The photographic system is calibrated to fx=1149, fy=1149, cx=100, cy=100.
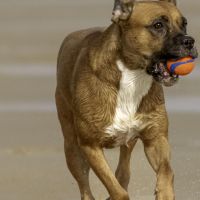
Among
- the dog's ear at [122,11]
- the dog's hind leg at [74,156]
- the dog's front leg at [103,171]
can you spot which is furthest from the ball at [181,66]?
the dog's hind leg at [74,156]

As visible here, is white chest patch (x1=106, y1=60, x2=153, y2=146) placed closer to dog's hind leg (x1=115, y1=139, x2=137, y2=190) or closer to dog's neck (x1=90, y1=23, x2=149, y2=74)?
dog's neck (x1=90, y1=23, x2=149, y2=74)

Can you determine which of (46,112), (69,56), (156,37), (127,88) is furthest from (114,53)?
(46,112)

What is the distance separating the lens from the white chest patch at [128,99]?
9.01m

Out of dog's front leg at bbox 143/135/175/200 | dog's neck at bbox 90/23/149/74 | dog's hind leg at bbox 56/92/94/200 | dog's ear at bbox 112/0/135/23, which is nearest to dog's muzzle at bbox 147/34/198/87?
dog's neck at bbox 90/23/149/74

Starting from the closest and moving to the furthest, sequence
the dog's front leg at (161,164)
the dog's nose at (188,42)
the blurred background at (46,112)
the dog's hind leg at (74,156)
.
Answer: the dog's nose at (188,42) → the dog's front leg at (161,164) → the dog's hind leg at (74,156) → the blurred background at (46,112)

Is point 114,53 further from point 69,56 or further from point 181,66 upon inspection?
point 69,56

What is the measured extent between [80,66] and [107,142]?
2.17ft

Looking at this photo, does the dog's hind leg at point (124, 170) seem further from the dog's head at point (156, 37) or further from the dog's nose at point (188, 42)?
the dog's nose at point (188, 42)

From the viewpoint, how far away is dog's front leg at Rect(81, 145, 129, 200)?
29.8 ft

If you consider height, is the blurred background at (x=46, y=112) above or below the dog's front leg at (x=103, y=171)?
below

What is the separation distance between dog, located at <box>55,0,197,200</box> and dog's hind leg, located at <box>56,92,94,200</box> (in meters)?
0.65

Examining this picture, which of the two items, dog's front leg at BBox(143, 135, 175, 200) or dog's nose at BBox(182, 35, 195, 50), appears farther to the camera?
dog's front leg at BBox(143, 135, 175, 200)

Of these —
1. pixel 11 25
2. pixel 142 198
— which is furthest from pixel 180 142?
pixel 11 25

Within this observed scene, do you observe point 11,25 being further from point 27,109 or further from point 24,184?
point 24,184
